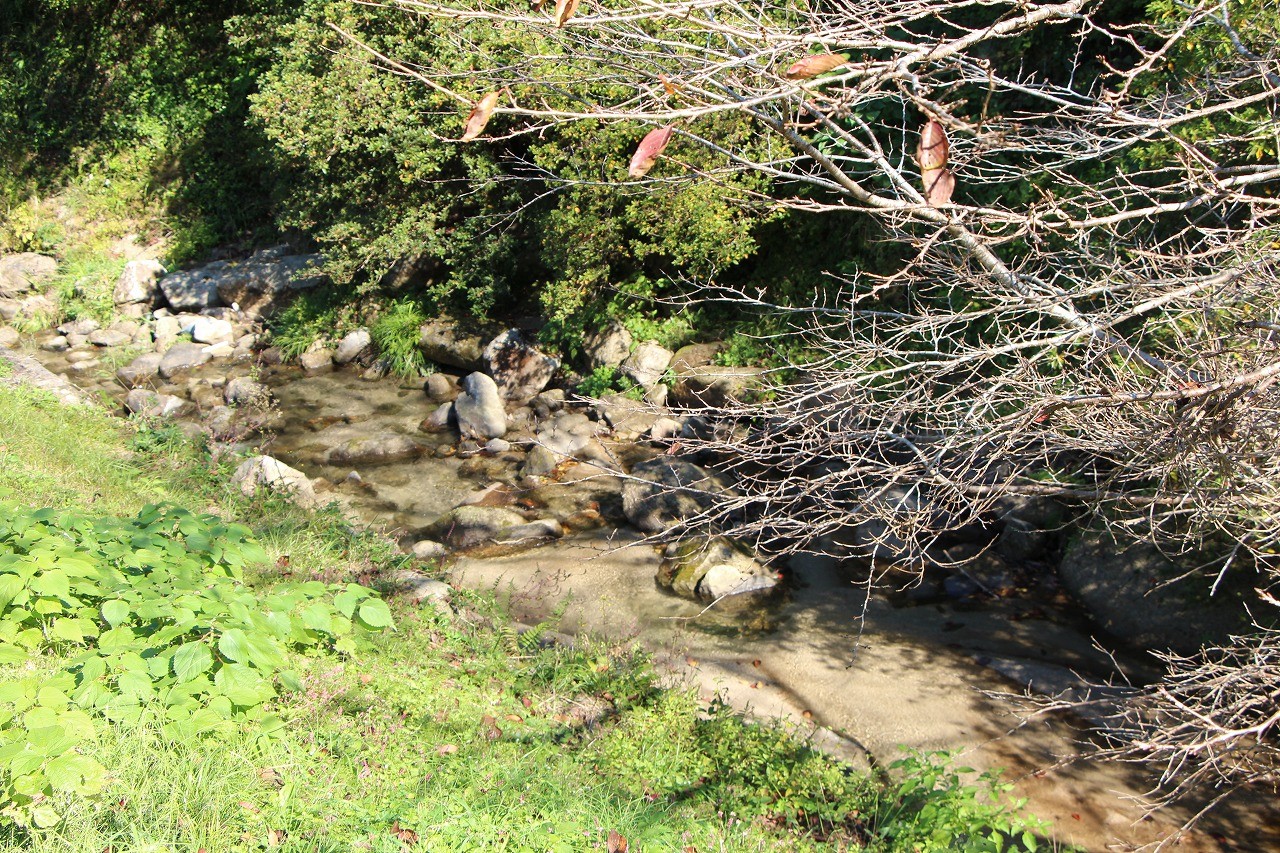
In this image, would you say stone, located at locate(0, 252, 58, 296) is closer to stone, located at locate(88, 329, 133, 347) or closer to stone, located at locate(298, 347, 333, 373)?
stone, located at locate(88, 329, 133, 347)

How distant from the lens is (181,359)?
13016mm

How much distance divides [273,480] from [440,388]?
4.43 metres

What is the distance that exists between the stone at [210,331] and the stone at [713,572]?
902cm

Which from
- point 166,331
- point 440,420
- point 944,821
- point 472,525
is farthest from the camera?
point 166,331

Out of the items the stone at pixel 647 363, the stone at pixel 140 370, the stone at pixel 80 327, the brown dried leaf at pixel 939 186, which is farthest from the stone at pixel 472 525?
the stone at pixel 80 327

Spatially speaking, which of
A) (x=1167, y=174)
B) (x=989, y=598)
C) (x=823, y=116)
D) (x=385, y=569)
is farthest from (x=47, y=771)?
(x=1167, y=174)

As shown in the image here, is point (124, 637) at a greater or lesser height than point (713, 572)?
greater

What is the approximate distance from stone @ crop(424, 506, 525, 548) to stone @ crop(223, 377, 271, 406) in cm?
371

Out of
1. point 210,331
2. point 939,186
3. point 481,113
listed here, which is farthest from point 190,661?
point 210,331

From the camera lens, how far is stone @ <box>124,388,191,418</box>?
32.9ft

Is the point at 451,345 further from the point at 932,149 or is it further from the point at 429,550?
the point at 932,149

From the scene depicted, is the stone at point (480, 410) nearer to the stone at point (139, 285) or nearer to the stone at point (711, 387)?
the stone at point (711, 387)

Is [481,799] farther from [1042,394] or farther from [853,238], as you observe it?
[853,238]

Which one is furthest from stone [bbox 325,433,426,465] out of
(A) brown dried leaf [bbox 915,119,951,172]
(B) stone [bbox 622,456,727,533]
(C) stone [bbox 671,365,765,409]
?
(A) brown dried leaf [bbox 915,119,951,172]
